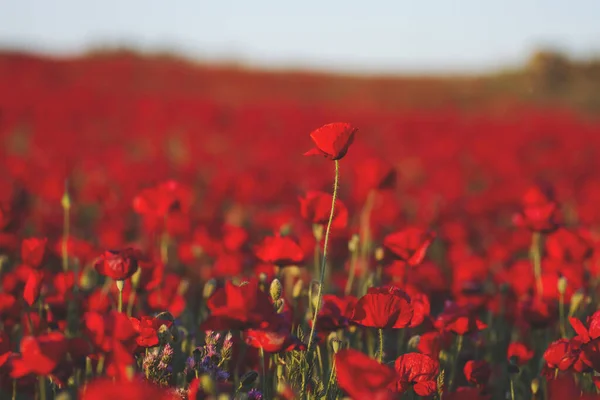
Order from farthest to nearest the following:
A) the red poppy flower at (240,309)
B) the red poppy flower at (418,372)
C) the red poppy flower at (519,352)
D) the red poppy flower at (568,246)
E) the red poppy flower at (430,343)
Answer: the red poppy flower at (568,246) → the red poppy flower at (519,352) → the red poppy flower at (430,343) → the red poppy flower at (418,372) → the red poppy flower at (240,309)

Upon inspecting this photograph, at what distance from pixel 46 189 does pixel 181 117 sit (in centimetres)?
481

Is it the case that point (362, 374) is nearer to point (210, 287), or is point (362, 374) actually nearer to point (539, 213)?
point (210, 287)

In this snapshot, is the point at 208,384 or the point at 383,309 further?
the point at 383,309

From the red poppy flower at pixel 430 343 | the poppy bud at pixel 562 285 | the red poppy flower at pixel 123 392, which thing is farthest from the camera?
the poppy bud at pixel 562 285

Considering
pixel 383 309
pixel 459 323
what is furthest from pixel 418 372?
pixel 459 323

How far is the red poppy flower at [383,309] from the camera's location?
1324 mm

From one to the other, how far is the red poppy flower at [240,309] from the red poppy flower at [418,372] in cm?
29

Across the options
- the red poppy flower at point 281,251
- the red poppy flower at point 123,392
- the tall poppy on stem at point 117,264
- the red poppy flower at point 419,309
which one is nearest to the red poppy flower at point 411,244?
the red poppy flower at point 419,309

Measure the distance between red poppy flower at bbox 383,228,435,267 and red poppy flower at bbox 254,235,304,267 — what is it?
0.27 meters

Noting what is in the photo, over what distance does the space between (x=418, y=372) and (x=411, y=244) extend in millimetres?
450

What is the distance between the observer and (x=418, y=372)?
1354 millimetres

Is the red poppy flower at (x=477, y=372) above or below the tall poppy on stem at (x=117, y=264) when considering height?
below

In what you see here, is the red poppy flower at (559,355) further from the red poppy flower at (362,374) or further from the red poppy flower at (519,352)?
the red poppy flower at (362,374)

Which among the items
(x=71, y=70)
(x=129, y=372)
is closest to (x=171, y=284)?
(x=129, y=372)
